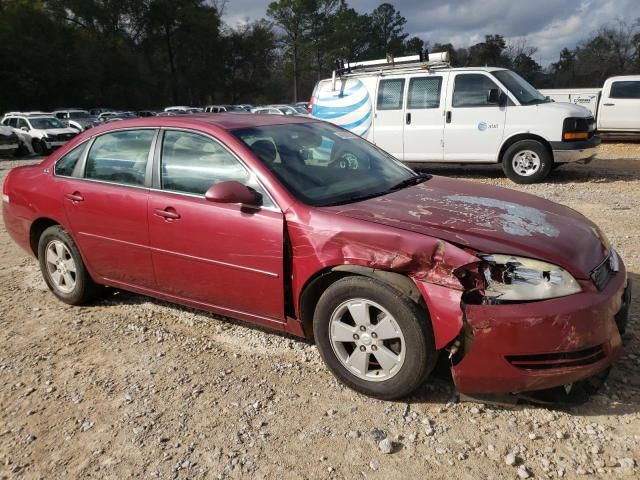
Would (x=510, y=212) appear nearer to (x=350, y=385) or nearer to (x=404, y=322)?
(x=404, y=322)

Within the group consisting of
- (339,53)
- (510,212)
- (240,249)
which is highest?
(339,53)

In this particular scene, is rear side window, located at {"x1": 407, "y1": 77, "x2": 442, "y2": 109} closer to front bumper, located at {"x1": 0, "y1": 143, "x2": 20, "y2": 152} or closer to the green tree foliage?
front bumper, located at {"x1": 0, "y1": 143, "x2": 20, "y2": 152}

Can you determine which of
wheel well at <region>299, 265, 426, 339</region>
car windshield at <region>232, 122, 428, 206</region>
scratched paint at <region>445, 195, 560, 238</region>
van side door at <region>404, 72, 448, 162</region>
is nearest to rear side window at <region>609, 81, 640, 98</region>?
van side door at <region>404, 72, 448, 162</region>

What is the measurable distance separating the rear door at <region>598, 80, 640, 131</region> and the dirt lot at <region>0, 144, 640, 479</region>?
42.1 ft

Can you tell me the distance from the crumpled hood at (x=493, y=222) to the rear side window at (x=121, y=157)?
164 centimetres

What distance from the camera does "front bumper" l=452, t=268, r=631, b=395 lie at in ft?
8.41

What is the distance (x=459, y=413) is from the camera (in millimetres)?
2861

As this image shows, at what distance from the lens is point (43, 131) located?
67.7 feet

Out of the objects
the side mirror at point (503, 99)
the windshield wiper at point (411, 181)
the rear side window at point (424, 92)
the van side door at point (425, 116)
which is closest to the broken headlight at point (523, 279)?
the windshield wiper at point (411, 181)

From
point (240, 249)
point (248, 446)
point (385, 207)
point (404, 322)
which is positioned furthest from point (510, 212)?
point (248, 446)

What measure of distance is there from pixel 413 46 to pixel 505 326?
79.0 m

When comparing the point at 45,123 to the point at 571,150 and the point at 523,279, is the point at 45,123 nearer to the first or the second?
the point at 571,150

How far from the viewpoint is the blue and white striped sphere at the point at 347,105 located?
35.2 feet

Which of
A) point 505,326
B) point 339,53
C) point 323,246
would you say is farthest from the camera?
point 339,53
